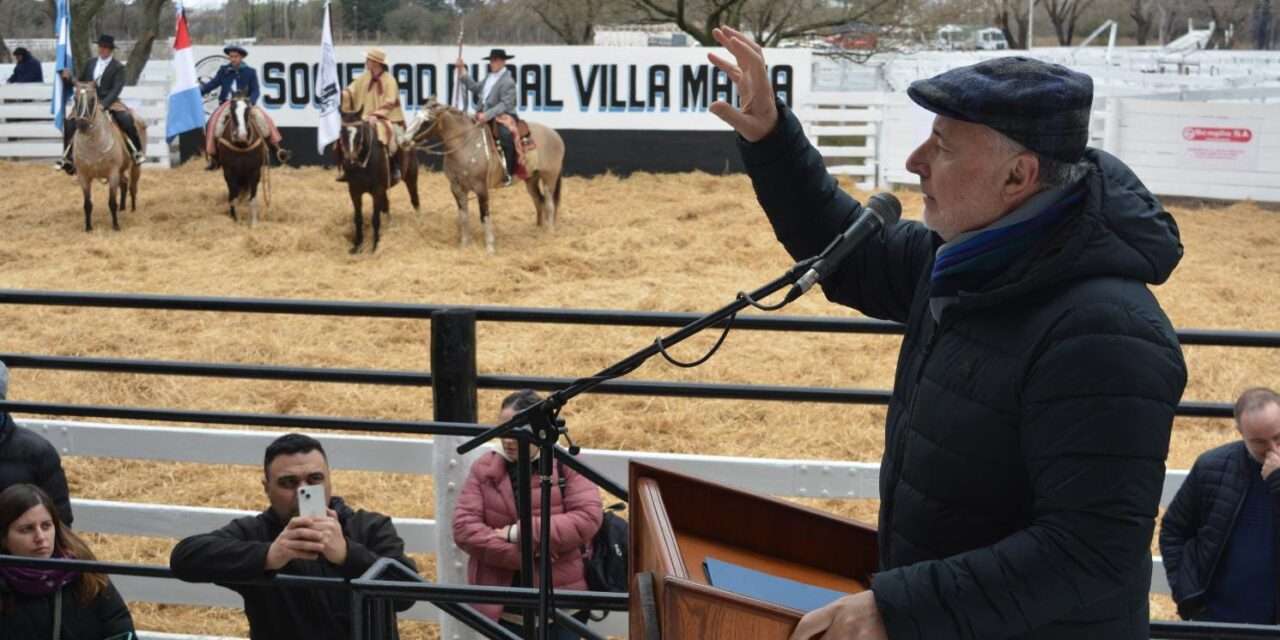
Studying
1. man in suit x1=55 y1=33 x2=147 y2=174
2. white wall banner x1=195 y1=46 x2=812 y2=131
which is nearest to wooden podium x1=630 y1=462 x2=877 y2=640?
man in suit x1=55 y1=33 x2=147 y2=174

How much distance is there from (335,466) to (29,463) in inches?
47.3

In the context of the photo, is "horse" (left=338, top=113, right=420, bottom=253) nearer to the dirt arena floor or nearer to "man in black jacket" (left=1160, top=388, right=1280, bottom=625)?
the dirt arena floor

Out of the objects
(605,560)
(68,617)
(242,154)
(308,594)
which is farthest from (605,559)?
(242,154)

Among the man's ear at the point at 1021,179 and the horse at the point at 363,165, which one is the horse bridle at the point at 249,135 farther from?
the man's ear at the point at 1021,179

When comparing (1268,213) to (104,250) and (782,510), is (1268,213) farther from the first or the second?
(782,510)

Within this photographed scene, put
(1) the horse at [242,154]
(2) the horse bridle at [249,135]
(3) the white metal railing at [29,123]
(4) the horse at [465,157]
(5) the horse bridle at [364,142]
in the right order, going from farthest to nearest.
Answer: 1. (3) the white metal railing at [29,123]
2. (2) the horse bridle at [249,135]
3. (1) the horse at [242,154]
4. (4) the horse at [465,157]
5. (5) the horse bridle at [364,142]

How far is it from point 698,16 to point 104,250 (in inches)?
635

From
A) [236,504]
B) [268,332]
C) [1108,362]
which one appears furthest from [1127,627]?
[268,332]

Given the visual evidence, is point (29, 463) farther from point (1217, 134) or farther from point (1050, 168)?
point (1217, 134)

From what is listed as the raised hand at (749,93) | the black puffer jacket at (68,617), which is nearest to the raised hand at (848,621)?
the raised hand at (749,93)

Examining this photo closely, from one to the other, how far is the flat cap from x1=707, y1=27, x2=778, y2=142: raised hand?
462 mm

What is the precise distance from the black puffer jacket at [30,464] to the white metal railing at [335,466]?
0.87 meters

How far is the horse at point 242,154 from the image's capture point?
16.2 meters

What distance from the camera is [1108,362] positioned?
5.23 feet
